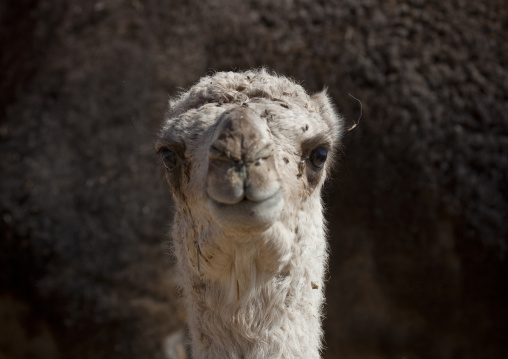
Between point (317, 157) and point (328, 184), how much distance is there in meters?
3.03

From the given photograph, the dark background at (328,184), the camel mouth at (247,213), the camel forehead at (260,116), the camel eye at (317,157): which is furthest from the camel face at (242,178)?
the dark background at (328,184)

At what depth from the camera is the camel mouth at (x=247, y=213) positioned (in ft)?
7.49

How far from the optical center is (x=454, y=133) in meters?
5.94

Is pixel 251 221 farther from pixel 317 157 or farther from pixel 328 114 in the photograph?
pixel 328 114

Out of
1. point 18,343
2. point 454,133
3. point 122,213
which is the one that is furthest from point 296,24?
point 18,343

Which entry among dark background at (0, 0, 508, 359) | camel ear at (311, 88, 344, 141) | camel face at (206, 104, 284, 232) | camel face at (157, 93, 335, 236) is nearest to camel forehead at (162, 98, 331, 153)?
camel face at (157, 93, 335, 236)

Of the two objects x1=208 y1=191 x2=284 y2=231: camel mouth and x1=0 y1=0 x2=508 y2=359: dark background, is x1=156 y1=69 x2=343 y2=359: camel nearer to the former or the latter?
x1=208 y1=191 x2=284 y2=231: camel mouth

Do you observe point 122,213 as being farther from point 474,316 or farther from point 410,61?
point 474,316

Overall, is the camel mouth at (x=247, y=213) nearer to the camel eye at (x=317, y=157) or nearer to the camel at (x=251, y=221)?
the camel at (x=251, y=221)

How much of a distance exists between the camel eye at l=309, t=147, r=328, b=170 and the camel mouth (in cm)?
53

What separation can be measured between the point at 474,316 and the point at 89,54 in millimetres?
5148

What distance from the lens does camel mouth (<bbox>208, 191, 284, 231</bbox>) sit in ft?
7.49

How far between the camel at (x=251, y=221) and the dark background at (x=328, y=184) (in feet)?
9.89

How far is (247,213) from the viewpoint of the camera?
2.29 metres
